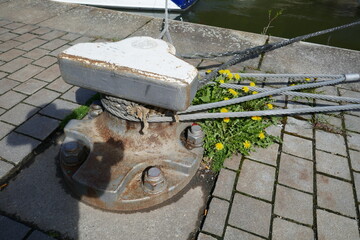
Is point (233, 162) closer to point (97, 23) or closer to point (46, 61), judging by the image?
point (46, 61)

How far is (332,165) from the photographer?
2336mm

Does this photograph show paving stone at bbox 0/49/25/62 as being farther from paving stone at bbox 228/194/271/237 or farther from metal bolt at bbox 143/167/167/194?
paving stone at bbox 228/194/271/237

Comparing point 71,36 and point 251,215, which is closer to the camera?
point 251,215

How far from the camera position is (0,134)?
Answer: 96.8 inches

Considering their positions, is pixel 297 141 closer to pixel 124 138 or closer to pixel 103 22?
pixel 124 138

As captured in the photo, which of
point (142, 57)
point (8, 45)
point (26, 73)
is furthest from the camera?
point (8, 45)

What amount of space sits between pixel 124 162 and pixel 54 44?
8.80 ft

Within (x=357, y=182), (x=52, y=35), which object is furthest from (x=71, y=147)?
(x=52, y=35)

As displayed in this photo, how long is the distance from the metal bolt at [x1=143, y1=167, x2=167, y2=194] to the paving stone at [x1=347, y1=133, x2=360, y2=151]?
1.79 m

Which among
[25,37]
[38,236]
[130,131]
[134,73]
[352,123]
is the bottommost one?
[38,236]

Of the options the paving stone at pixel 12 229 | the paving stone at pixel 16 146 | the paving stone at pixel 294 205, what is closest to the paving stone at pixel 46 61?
the paving stone at pixel 16 146

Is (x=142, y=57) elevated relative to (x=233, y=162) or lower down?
elevated

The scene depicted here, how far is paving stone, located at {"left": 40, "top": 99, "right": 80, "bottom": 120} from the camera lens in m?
2.70

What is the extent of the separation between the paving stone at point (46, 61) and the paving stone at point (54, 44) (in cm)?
27
